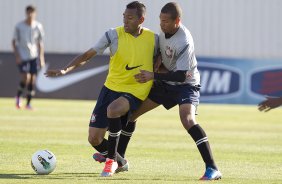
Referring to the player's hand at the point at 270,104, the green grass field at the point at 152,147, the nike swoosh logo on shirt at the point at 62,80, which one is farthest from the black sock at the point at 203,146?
the nike swoosh logo on shirt at the point at 62,80

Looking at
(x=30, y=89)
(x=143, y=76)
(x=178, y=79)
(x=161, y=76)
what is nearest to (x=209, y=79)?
(x=30, y=89)

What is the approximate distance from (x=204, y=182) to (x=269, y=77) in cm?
1763

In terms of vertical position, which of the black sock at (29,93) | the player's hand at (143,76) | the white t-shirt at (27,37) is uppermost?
the player's hand at (143,76)

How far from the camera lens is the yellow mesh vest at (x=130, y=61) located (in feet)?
34.7

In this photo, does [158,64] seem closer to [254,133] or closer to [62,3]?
[254,133]

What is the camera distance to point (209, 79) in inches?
1064

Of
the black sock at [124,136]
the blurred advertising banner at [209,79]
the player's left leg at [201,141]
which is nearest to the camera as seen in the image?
the player's left leg at [201,141]

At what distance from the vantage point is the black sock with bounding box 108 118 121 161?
1037 cm

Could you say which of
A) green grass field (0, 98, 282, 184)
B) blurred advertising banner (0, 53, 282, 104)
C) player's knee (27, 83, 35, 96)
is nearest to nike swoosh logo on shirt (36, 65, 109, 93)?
blurred advertising banner (0, 53, 282, 104)

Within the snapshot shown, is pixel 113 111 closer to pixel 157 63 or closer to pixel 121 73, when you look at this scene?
pixel 121 73

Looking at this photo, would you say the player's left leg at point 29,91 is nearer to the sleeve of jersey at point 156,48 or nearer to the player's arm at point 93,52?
the sleeve of jersey at point 156,48

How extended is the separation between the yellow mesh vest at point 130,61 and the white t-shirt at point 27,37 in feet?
40.5

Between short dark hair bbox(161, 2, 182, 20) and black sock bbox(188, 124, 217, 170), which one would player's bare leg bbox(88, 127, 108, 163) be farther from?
short dark hair bbox(161, 2, 182, 20)

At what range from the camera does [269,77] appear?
27.2m
